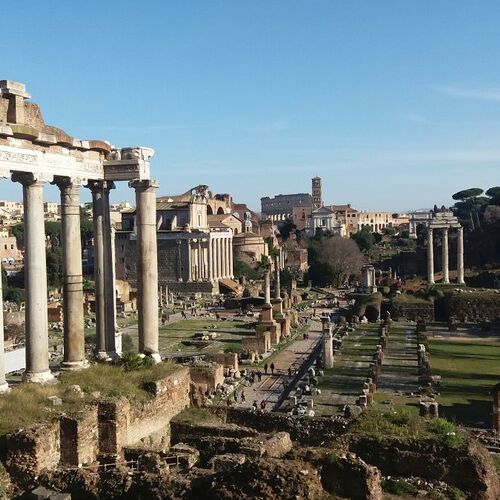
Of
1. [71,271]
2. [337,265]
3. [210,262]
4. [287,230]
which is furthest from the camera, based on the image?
[287,230]

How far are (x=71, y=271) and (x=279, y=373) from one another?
796 inches

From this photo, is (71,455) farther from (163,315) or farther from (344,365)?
(163,315)

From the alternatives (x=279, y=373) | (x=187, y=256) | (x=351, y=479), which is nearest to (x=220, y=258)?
(x=187, y=256)

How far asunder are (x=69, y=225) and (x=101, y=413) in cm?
466

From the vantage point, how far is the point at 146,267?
14797 millimetres

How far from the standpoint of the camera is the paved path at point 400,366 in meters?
26.6

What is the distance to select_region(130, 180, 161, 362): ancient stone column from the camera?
14758 millimetres

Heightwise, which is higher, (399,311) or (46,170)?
(46,170)

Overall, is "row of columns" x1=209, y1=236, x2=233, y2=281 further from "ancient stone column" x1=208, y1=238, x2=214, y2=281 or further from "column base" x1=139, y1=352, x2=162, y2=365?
"column base" x1=139, y1=352, x2=162, y2=365

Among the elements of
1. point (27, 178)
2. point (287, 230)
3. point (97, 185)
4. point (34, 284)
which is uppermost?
point (287, 230)

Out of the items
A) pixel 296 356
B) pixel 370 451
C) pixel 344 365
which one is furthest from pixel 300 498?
pixel 296 356

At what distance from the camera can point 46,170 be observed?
13.2 metres

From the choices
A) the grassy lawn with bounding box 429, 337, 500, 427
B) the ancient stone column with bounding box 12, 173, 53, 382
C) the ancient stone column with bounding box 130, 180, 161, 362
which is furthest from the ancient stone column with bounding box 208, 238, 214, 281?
the ancient stone column with bounding box 12, 173, 53, 382

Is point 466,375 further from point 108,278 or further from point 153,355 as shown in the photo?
point 108,278
